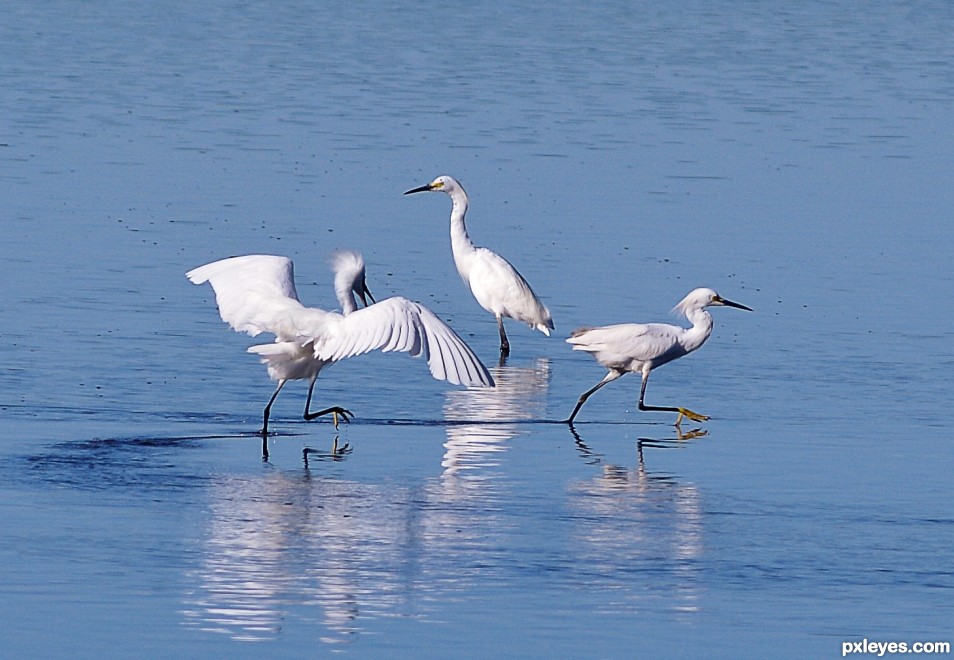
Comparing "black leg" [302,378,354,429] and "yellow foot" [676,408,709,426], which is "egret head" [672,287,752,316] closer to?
"yellow foot" [676,408,709,426]

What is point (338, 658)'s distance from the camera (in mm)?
7609

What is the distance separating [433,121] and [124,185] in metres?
6.56

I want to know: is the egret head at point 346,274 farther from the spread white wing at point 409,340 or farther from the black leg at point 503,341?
the black leg at point 503,341

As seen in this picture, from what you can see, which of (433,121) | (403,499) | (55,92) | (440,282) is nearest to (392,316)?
(403,499)

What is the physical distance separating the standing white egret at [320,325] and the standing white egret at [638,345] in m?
1.40

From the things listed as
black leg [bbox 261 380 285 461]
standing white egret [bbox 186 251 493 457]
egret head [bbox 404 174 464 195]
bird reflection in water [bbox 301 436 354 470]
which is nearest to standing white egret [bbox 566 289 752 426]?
standing white egret [bbox 186 251 493 457]

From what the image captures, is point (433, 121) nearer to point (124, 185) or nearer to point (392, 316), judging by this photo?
Result: point (124, 185)

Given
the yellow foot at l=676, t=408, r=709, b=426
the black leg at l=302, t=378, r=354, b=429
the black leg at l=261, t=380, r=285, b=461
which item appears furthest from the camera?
the yellow foot at l=676, t=408, r=709, b=426

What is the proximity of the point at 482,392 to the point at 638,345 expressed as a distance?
3.85 feet

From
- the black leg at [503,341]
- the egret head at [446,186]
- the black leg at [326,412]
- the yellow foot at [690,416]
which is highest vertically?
the egret head at [446,186]

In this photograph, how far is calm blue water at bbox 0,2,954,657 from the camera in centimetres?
830

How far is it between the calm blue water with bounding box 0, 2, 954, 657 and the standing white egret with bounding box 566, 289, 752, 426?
0.83ft

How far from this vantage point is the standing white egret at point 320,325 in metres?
10.6

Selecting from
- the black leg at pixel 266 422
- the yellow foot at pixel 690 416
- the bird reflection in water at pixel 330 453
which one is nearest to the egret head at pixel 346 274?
the black leg at pixel 266 422
